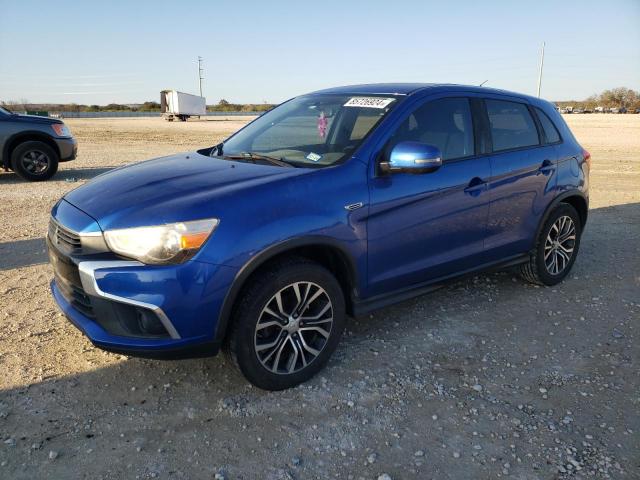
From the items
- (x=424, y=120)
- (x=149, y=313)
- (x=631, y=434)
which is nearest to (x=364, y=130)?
(x=424, y=120)

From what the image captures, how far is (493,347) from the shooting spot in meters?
3.76

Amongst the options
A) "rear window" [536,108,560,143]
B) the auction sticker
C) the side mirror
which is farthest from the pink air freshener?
"rear window" [536,108,560,143]

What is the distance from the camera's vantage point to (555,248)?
492cm

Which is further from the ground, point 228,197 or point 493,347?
point 228,197

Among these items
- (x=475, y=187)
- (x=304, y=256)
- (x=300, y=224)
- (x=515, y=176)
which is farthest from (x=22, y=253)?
(x=515, y=176)

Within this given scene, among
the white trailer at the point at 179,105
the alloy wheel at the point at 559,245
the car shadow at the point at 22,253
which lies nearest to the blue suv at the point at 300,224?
the alloy wheel at the point at 559,245

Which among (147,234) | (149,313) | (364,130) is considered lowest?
(149,313)

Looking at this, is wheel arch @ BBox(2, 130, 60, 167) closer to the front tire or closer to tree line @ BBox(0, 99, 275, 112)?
the front tire

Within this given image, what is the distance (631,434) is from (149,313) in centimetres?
266

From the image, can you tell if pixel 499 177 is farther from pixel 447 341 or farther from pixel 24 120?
pixel 24 120

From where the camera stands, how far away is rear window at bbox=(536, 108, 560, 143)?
4727 mm

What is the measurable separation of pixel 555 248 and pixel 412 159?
2.47m

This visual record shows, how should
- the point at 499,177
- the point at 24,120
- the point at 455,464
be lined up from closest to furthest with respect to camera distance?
the point at 455,464, the point at 499,177, the point at 24,120

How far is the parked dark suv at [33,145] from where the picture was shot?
9688 mm
